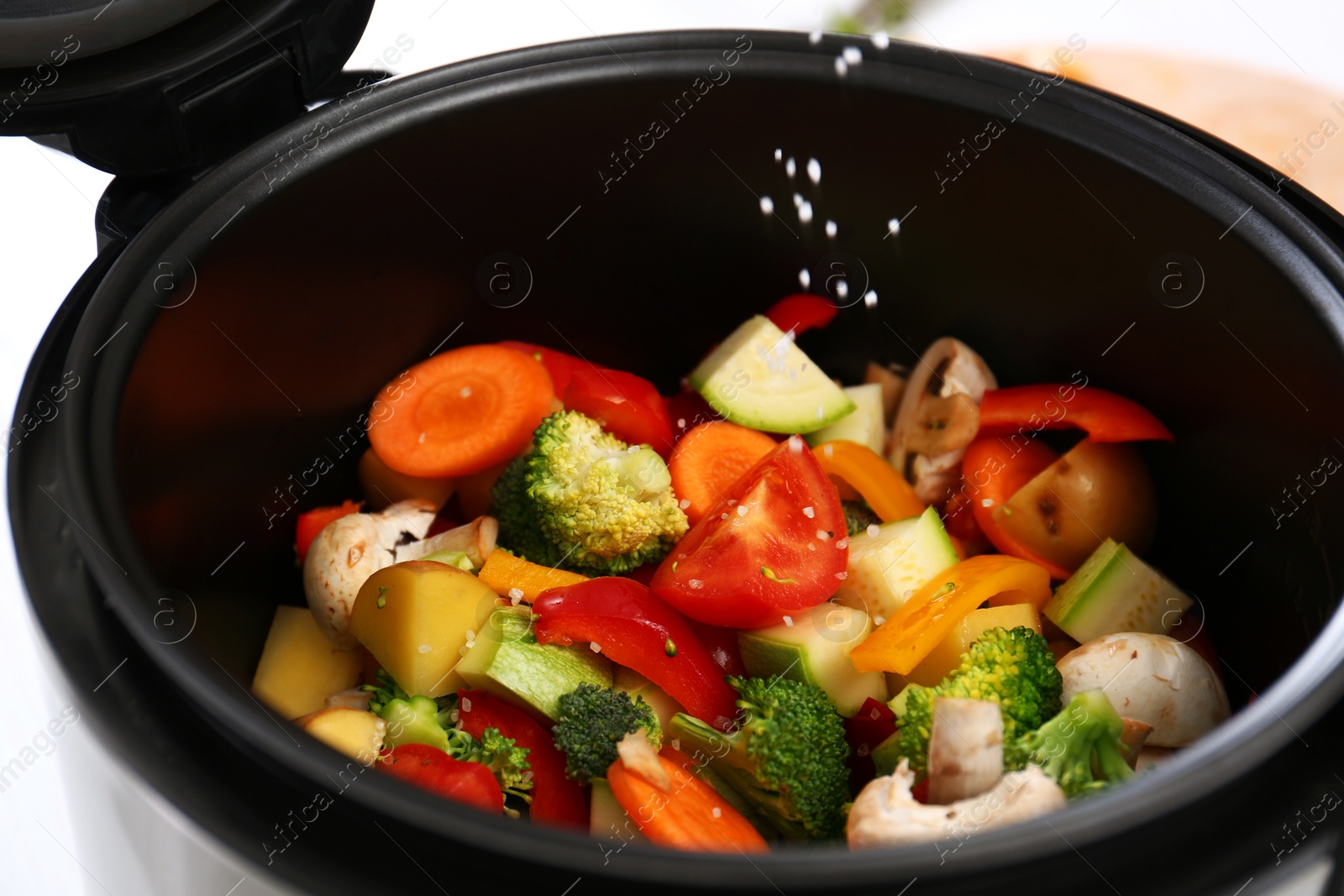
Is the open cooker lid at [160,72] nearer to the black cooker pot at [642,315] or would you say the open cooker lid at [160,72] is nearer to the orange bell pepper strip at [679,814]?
the black cooker pot at [642,315]

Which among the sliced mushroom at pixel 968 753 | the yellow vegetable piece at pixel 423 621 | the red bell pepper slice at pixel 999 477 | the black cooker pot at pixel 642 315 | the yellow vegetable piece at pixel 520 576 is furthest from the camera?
the red bell pepper slice at pixel 999 477

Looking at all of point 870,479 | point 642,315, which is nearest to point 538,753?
point 870,479

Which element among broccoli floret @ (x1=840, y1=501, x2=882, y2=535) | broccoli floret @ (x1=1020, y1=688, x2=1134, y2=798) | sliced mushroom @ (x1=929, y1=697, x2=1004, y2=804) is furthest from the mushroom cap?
broccoli floret @ (x1=840, y1=501, x2=882, y2=535)

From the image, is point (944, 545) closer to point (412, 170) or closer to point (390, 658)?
point (390, 658)

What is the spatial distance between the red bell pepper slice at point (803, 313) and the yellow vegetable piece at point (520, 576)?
515 mm

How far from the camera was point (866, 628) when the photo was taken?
51.8 inches

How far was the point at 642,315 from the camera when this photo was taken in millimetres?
1684

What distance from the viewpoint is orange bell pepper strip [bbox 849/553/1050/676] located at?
1.24 meters

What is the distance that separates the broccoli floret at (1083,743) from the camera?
104 centimetres

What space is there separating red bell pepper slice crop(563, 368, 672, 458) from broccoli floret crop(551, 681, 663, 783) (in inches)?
17.3

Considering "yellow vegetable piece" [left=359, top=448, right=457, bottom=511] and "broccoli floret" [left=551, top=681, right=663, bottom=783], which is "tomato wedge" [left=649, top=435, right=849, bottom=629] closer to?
"broccoli floret" [left=551, top=681, right=663, bottom=783]

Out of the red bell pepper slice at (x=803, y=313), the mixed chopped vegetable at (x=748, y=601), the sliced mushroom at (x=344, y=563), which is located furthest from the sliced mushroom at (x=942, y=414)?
the sliced mushroom at (x=344, y=563)

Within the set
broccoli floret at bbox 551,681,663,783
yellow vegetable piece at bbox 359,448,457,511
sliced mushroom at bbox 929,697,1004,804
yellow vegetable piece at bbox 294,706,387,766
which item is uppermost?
sliced mushroom at bbox 929,697,1004,804

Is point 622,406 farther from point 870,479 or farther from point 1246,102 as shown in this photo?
point 1246,102
